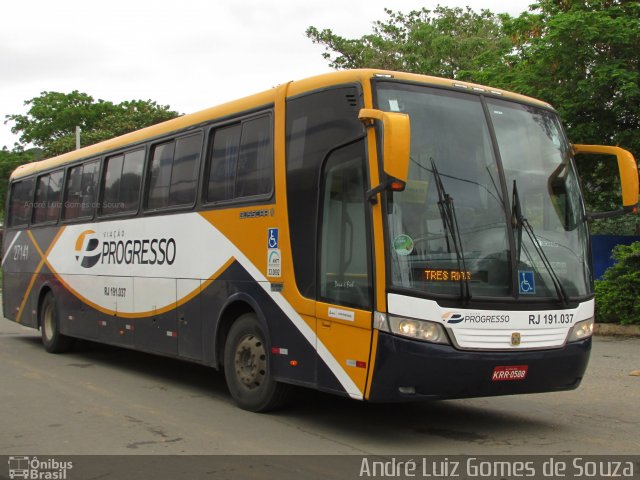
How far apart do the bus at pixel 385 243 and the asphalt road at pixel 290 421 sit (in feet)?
1.63

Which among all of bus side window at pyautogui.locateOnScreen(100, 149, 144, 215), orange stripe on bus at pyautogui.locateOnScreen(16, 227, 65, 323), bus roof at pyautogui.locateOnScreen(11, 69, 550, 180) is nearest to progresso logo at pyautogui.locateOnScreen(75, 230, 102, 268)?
bus side window at pyautogui.locateOnScreen(100, 149, 144, 215)

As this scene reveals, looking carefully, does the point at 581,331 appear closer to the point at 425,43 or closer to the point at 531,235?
the point at 531,235

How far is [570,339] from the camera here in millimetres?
6816

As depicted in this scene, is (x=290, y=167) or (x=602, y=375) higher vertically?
(x=290, y=167)

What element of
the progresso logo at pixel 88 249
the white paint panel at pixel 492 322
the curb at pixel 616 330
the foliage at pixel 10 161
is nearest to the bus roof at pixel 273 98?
the progresso logo at pixel 88 249

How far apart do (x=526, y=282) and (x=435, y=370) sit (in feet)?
3.76

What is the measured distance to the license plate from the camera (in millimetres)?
6375

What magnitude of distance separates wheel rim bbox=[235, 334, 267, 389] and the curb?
9386 millimetres

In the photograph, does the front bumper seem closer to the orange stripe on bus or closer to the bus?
the bus

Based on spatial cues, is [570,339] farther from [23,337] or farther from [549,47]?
[23,337]

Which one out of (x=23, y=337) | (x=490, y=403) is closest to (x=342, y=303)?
(x=490, y=403)

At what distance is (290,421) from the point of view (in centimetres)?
752

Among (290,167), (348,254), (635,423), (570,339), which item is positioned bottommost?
(635,423)

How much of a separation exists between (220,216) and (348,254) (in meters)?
2.34
